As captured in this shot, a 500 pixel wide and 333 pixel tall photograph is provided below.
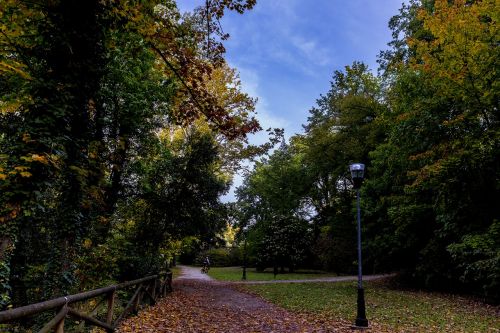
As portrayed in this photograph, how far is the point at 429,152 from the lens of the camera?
13.3 meters

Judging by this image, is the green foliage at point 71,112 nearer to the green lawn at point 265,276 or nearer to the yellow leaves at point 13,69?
the yellow leaves at point 13,69

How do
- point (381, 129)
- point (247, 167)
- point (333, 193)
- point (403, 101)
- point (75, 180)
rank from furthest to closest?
point (333, 193) → point (247, 167) → point (381, 129) → point (403, 101) → point (75, 180)

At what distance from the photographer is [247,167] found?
2414 cm

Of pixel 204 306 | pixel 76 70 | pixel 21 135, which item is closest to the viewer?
pixel 21 135

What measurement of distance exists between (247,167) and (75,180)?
17.9 m

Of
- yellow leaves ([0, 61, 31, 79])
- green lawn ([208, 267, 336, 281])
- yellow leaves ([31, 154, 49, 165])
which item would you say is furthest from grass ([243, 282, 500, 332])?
green lawn ([208, 267, 336, 281])

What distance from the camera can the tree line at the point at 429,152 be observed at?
12.2 m

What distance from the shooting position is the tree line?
479 inches

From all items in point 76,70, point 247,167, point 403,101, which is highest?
point 403,101

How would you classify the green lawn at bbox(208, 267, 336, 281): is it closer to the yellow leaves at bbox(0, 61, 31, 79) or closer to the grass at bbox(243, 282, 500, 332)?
the grass at bbox(243, 282, 500, 332)

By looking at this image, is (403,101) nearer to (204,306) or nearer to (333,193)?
(204,306)

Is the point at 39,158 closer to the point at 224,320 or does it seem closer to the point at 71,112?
the point at 71,112

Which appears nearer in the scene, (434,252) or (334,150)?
(434,252)

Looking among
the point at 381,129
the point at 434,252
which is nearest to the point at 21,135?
the point at 434,252
